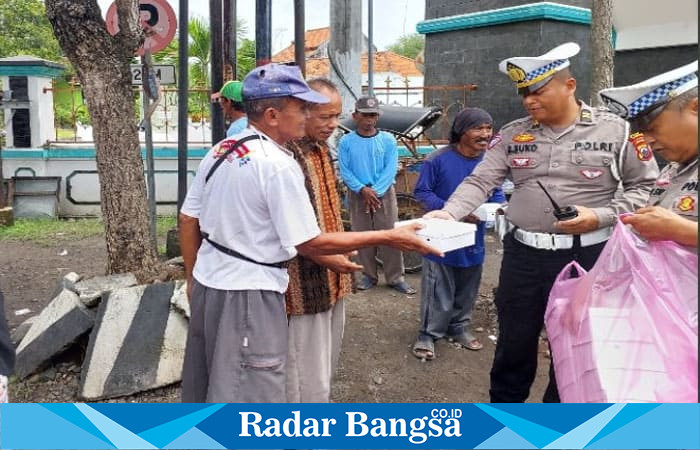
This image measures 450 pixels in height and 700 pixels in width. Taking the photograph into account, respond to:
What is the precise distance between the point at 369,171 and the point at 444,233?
117 inches

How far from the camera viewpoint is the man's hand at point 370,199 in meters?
5.61

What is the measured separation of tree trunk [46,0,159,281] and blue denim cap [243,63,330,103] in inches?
100

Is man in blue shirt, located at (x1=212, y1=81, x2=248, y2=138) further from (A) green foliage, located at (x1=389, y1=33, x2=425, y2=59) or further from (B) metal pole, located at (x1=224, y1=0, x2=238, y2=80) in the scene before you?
(A) green foliage, located at (x1=389, y1=33, x2=425, y2=59)

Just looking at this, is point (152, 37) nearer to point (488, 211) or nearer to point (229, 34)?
point (229, 34)

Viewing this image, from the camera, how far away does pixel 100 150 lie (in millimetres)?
4609

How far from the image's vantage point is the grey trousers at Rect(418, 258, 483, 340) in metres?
4.40

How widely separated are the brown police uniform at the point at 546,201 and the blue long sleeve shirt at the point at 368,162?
2.51 m

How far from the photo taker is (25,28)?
949 inches

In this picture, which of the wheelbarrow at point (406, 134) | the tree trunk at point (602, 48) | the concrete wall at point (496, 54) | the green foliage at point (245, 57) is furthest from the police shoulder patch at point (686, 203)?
the green foliage at point (245, 57)

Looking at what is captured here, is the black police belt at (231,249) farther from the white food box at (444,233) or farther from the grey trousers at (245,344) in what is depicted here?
the white food box at (444,233)

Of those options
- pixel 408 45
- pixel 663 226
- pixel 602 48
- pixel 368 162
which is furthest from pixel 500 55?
pixel 408 45

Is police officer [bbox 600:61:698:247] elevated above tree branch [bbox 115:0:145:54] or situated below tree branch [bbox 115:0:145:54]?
below

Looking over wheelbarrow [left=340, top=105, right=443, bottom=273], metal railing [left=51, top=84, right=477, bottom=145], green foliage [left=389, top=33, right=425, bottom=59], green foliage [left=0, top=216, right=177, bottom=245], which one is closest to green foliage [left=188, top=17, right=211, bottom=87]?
metal railing [left=51, top=84, right=477, bottom=145]

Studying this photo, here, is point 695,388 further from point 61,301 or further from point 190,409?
point 61,301
